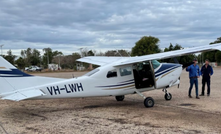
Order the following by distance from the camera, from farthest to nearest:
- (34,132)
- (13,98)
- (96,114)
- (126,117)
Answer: (96,114)
(126,117)
(13,98)
(34,132)

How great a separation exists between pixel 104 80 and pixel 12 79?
11.1 ft

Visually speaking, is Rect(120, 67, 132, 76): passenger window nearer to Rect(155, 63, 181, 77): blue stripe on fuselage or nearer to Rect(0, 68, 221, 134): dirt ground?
Rect(155, 63, 181, 77): blue stripe on fuselage

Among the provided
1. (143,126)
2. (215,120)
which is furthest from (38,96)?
(215,120)

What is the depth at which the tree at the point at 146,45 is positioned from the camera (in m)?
46.4

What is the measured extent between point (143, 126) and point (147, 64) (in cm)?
356

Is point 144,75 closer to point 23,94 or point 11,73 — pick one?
point 23,94

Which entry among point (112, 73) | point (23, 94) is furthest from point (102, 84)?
point (23, 94)

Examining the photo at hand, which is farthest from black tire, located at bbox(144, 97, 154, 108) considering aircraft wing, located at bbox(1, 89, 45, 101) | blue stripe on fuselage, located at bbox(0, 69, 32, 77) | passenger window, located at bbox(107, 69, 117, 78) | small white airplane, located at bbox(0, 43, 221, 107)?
blue stripe on fuselage, located at bbox(0, 69, 32, 77)

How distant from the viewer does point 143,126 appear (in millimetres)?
6059

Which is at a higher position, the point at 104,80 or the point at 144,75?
the point at 144,75

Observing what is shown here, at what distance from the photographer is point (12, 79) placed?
7.38 metres

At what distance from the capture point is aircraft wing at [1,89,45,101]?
6496mm

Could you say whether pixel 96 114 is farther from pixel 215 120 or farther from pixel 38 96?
pixel 215 120

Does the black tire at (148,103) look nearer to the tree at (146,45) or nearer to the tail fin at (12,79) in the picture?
the tail fin at (12,79)
